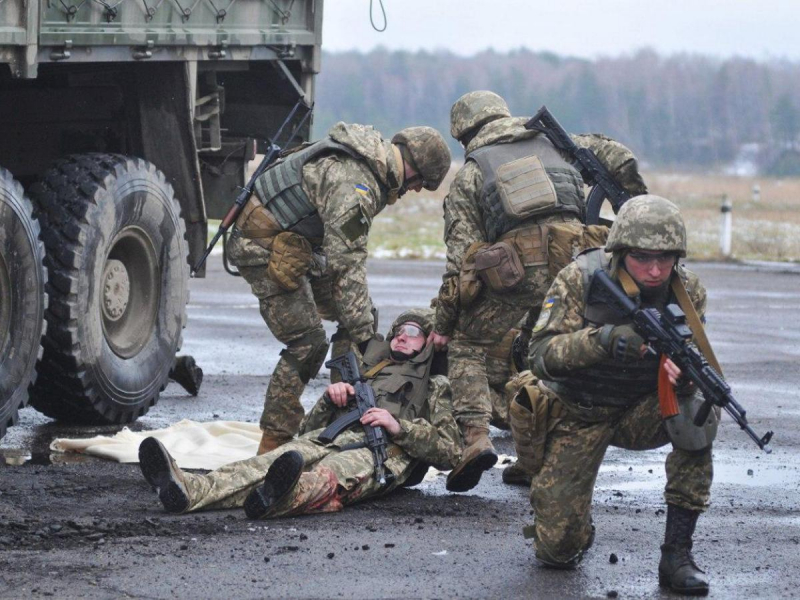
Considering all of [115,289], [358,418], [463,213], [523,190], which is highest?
[523,190]

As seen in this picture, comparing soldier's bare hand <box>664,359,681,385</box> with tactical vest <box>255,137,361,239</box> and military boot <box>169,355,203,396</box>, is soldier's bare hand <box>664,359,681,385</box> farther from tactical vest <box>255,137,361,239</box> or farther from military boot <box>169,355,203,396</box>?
military boot <box>169,355,203,396</box>

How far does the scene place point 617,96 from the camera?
81.8 meters

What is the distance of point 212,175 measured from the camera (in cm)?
935

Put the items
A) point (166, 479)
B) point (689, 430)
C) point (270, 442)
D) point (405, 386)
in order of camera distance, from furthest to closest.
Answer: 1. point (270, 442)
2. point (405, 386)
3. point (166, 479)
4. point (689, 430)

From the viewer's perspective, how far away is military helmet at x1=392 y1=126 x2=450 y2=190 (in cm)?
715

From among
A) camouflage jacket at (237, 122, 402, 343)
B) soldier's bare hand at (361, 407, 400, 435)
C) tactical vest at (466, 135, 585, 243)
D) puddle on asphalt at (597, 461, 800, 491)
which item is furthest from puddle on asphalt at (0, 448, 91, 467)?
puddle on asphalt at (597, 461, 800, 491)

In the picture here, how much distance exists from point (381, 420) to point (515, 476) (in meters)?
0.89

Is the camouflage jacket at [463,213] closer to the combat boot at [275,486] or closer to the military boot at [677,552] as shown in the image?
the combat boot at [275,486]

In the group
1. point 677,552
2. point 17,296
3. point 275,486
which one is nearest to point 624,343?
point 677,552

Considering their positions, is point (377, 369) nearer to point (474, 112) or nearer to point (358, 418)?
point (358, 418)

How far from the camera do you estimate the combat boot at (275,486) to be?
224 inches

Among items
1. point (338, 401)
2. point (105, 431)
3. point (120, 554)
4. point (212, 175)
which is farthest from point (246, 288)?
point (120, 554)

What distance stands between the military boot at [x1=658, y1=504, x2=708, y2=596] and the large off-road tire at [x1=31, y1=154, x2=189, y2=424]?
136 inches

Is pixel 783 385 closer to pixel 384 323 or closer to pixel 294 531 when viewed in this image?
pixel 384 323
